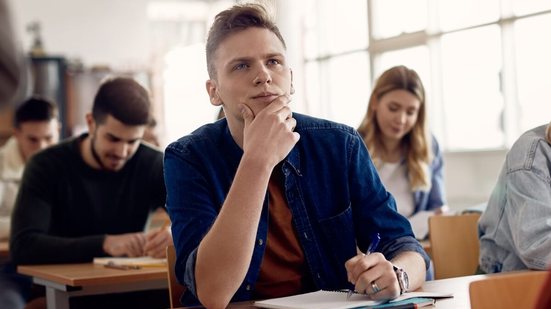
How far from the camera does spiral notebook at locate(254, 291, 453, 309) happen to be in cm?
154

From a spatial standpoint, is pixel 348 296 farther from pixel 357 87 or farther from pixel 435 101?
pixel 357 87

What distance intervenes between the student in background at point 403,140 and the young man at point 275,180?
2.01m

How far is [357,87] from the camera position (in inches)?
315

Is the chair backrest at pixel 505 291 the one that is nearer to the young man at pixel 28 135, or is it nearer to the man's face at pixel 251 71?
the man's face at pixel 251 71

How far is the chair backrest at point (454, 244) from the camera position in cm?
265

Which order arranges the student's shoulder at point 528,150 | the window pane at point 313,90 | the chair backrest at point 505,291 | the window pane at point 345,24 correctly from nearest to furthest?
the chair backrest at point 505,291 → the student's shoulder at point 528,150 → the window pane at point 345,24 → the window pane at point 313,90

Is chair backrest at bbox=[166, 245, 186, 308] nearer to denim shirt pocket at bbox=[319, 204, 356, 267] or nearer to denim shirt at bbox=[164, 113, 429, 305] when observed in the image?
denim shirt at bbox=[164, 113, 429, 305]

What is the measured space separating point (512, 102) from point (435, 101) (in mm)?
897

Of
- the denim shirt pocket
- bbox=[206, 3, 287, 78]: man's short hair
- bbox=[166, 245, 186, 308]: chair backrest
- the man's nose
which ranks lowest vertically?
bbox=[166, 245, 186, 308]: chair backrest

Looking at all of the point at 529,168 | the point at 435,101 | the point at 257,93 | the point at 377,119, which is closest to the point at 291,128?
the point at 257,93

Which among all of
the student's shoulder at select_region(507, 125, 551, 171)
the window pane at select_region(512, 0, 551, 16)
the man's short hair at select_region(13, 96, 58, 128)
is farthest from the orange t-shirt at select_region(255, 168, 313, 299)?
the window pane at select_region(512, 0, 551, 16)

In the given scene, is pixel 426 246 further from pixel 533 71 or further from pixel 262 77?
pixel 533 71

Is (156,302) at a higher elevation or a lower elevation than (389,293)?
lower

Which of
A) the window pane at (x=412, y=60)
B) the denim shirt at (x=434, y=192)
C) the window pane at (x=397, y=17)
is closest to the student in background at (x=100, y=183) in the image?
the denim shirt at (x=434, y=192)
